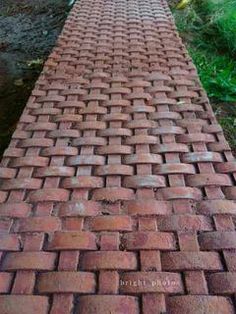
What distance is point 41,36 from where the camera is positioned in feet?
13.7

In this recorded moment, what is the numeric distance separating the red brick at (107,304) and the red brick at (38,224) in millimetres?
202

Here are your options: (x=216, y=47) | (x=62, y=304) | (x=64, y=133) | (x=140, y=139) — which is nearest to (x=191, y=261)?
(x=62, y=304)

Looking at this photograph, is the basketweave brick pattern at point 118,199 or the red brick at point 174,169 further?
the red brick at point 174,169

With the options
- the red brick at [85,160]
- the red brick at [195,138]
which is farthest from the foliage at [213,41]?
the red brick at [85,160]

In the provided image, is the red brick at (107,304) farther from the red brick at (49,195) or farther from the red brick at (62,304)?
the red brick at (49,195)

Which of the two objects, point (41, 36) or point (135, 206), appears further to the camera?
point (41, 36)

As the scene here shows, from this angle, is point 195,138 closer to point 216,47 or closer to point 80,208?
point 80,208

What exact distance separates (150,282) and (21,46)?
11.9 feet

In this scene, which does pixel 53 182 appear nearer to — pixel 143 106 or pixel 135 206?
pixel 135 206

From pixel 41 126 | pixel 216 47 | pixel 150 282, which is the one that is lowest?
pixel 216 47

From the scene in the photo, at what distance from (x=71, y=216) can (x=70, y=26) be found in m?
1.41

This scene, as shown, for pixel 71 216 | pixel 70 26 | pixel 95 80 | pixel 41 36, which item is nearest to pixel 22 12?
pixel 41 36

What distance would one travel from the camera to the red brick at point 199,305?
68cm

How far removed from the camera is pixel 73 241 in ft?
2.73
